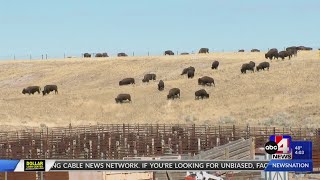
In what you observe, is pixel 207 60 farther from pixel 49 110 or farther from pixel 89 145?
pixel 89 145

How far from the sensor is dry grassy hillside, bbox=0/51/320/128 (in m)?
72.8

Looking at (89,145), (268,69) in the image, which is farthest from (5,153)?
(268,69)

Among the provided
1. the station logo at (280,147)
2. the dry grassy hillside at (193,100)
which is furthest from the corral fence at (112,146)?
the station logo at (280,147)

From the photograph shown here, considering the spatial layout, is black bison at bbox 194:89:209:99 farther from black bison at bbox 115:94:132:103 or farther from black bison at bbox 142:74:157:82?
black bison at bbox 142:74:157:82

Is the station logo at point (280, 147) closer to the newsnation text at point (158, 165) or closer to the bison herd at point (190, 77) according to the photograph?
the newsnation text at point (158, 165)

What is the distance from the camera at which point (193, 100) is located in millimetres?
80375

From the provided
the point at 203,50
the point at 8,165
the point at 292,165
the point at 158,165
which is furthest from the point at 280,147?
the point at 203,50

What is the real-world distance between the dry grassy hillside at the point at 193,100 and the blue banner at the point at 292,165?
56.3m

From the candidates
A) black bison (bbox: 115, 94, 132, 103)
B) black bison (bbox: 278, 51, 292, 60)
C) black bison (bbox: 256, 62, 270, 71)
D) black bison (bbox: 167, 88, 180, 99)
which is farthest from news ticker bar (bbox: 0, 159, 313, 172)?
black bison (bbox: 278, 51, 292, 60)

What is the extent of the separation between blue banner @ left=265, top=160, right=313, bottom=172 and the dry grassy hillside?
56.3 metres

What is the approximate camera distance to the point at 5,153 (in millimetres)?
38375

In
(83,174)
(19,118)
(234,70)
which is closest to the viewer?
(83,174)

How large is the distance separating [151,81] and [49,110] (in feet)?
63.0

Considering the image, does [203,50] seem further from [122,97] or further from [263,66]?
[122,97]
